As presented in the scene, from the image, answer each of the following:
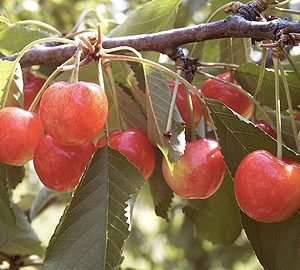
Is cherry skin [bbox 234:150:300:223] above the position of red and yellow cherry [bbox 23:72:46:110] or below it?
→ below

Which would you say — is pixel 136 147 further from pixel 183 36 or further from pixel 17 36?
pixel 17 36

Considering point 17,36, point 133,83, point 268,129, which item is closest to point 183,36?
point 133,83

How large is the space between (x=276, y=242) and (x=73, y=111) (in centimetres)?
54

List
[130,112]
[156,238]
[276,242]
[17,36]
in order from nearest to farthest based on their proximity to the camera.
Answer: [276,242]
[130,112]
[17,36]
[156,238]

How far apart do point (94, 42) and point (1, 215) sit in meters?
0.51

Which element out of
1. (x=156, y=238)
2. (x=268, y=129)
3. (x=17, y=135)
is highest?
(x=17, y=135)

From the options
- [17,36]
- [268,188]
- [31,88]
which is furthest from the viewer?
[17,36]

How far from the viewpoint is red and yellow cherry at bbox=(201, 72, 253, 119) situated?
6.07 ft

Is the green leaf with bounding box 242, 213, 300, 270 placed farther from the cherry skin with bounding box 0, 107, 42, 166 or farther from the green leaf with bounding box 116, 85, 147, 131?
the cherry skin with bounding box 0, 107, 42, 166

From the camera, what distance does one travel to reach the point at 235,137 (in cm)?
155

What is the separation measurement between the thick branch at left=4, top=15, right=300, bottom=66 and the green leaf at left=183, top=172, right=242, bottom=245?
0.43 m

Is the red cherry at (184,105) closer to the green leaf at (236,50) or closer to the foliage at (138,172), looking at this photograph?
the foliage at (138,172)

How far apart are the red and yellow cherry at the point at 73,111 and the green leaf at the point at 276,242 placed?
0.42m

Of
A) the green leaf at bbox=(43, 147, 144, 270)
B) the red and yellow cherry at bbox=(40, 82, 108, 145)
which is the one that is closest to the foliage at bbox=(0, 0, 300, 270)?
the green leaf at bbox=(43, 147, 144, 270)
